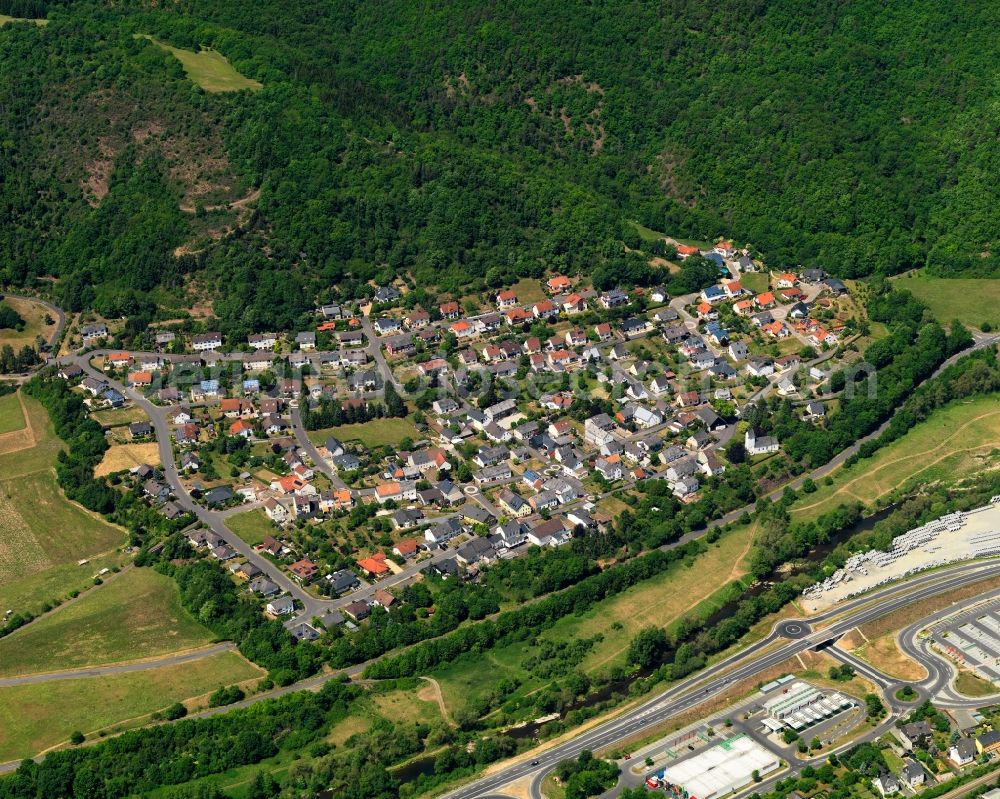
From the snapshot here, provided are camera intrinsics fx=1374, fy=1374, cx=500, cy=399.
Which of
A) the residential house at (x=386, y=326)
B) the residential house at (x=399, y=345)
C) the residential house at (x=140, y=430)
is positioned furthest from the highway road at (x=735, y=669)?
the residential house at (x=386, y=326)

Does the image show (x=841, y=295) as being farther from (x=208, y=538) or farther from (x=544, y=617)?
(x=208, y=538)

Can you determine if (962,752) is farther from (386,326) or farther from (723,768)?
(386,326)

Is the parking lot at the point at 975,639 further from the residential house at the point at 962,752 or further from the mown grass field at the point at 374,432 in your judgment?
the mown grass field at the point at 374,432

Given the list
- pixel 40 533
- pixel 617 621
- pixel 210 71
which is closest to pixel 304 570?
pixel 40 533

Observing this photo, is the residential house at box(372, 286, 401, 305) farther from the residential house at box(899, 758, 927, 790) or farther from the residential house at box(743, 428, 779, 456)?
the residential house at box(899, 758, 927, 790)

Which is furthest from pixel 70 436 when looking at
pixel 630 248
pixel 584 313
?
pixel 630 248

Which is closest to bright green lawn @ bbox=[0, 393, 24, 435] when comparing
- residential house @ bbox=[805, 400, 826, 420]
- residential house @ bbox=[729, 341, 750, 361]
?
residential house @ bbox=[729, 341, 750, 361]
